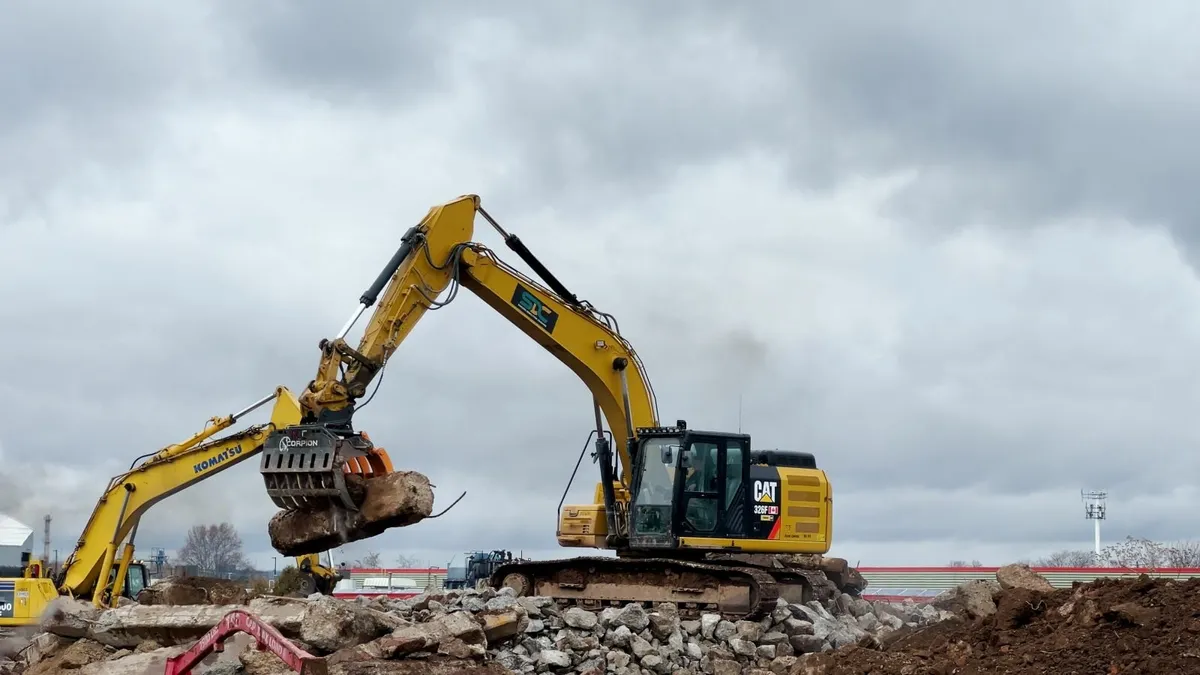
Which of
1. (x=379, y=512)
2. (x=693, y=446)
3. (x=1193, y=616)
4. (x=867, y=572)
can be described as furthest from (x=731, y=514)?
(x=867, y=572)

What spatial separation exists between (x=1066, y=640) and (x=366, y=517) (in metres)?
6.46

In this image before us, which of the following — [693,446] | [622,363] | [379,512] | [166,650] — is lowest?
[166,650]

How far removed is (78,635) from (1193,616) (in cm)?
1093

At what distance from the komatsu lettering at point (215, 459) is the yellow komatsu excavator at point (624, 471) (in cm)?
318

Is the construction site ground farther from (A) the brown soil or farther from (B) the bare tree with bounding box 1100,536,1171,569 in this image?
(B) the bare tree with bounding box 1100,536,1171,569

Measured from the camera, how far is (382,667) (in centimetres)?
1029

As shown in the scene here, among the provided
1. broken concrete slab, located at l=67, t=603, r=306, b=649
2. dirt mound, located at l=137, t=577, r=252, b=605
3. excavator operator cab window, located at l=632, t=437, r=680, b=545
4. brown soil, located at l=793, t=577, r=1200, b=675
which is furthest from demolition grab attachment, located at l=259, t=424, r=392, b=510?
brown soil, located at l=793, t=577, r=1200, b=675

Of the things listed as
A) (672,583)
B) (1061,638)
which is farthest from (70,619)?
(1061,638)

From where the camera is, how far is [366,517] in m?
13.0

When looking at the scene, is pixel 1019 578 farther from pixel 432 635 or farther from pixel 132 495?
pixel 132 495

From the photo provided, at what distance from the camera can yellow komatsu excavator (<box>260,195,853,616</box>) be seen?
49.3 feet

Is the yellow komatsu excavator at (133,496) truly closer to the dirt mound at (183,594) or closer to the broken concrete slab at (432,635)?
the dirt mound at (183,594)

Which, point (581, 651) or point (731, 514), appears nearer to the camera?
point (581, 651)

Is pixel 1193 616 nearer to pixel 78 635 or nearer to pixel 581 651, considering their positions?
pixel 581 651
